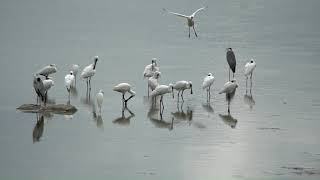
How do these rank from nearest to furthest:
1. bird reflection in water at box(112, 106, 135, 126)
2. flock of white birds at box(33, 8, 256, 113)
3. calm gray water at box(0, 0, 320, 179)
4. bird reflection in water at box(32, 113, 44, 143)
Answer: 1. calm gray water at box(0, 0, 320, 179)
2. bird reflection in water at box(32, 113, 44, 143)
3. bird reflection in water at box(112, 106, 135, 126)
4. flock of white birds at box(33, 8, 256, 113)

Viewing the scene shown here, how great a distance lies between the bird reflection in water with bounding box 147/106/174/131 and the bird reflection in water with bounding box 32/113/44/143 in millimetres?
2303

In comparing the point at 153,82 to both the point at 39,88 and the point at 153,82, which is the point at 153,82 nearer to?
the point at 153,82

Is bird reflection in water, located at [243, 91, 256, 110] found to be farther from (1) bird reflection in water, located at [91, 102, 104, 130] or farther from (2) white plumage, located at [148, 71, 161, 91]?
(1) bird reflection in water, located at [91, 102, 104, 130]

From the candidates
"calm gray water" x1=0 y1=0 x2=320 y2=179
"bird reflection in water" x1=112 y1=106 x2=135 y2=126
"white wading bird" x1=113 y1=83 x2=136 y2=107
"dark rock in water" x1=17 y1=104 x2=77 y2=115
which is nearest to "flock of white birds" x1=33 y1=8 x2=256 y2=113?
"white wading bird" x1=113 y1=83 x2=136 y2=107

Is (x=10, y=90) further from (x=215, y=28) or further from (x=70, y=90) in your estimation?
(x=215, y=28)

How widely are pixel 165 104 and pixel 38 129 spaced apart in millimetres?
3732

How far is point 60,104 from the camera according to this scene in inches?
727

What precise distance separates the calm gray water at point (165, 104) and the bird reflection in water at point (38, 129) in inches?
4.6

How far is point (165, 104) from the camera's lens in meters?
19.5

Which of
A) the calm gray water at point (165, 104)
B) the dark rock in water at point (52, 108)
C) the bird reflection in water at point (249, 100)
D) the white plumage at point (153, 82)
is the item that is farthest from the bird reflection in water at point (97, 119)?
the bird reflection in water at point (249, 100)

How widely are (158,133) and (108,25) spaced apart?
1886 cm

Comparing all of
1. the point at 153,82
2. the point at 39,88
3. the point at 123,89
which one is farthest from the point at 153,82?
the point at 39,88

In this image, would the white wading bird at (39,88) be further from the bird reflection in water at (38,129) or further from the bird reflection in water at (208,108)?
the bird reflection in water at (208,108)

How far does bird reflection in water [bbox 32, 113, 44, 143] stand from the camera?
16.2 metres
